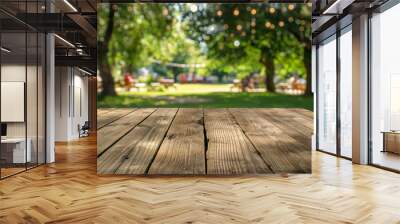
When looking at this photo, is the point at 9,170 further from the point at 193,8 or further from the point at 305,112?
the point at 305,112

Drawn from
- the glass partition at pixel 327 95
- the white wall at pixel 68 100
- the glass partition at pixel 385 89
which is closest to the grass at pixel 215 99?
the glass partition at pixel 385 89

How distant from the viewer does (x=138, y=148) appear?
620 cm

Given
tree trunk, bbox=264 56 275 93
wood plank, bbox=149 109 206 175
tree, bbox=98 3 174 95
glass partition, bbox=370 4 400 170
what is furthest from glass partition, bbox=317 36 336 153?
tree, bbox=98 3 174 95

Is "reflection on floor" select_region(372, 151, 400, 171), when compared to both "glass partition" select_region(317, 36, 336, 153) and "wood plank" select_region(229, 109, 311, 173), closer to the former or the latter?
"wood plank" select_region(229, 109, 311, 173)

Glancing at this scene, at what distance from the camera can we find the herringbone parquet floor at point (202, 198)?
399 centimetres

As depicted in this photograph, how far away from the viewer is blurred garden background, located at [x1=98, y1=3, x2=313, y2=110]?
20.5ft

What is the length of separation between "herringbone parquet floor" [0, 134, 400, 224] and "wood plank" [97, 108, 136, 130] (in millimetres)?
769

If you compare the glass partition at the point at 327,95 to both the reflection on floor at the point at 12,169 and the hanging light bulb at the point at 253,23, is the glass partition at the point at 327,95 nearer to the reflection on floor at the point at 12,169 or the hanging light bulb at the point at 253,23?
the hanging light bulb at the point at 253,23

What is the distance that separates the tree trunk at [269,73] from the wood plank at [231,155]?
0.80m

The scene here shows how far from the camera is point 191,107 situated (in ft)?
21.0

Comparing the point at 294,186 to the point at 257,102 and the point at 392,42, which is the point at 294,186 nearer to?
the point at 257,102

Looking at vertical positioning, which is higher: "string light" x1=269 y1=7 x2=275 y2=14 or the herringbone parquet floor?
"string light" x1=269 y1=7 x2=275 y2=14

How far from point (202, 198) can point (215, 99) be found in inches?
76.6

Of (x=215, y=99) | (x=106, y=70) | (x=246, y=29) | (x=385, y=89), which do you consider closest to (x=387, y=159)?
(x=385, y=89)
